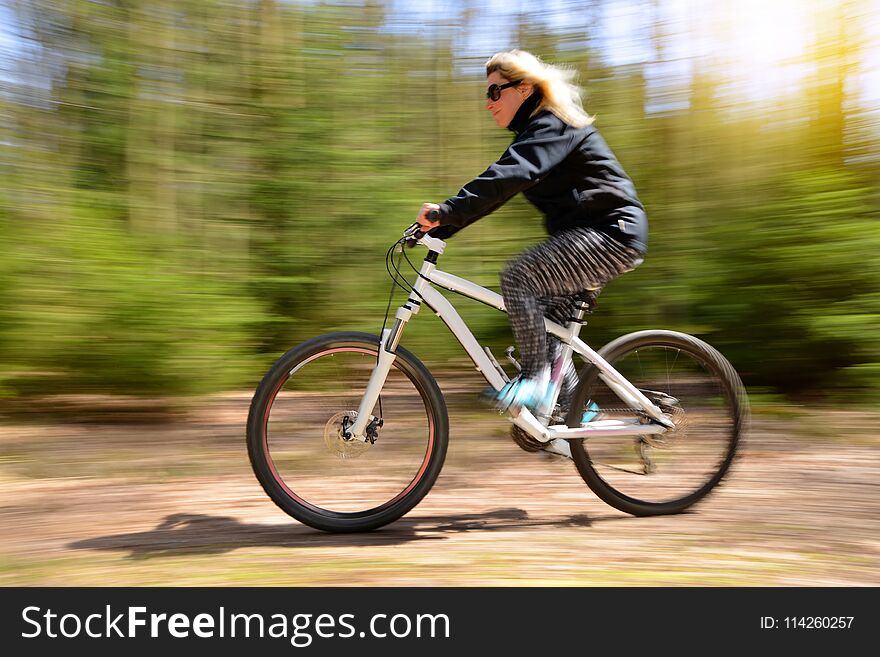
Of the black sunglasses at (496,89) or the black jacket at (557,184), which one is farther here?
the black sunglasses at (496,89)

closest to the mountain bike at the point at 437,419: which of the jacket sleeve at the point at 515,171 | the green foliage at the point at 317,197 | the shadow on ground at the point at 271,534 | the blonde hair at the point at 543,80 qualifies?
the shadow on ground at the point at 271,534

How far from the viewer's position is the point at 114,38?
21.4 feet

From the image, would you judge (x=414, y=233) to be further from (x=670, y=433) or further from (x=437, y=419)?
(x=670, y=433)

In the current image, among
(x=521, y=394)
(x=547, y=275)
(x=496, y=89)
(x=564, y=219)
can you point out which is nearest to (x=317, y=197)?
(x=496, y=89)

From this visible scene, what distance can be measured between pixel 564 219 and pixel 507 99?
592mm

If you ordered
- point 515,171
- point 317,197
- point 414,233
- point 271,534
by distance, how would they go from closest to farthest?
point 515,171, point 414,233, point 271,534, point 317,197

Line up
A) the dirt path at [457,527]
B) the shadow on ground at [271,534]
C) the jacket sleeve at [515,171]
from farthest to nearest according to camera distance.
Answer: the shadow on ground at [271,534] < the jacket sleeve at [515,171] < the dirt path at [457,527]

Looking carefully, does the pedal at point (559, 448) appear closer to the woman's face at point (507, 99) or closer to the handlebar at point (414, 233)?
the handlebar at point (414, 233)

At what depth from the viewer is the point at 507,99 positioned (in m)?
3.67

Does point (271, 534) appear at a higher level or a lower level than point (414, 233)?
lower

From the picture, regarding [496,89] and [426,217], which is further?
[496,89]

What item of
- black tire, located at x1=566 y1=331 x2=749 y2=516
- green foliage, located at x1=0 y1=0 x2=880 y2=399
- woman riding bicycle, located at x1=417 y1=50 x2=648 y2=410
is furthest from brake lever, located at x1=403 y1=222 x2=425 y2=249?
green foliage, located at x1=0 y1=0 x2=880 y2=399

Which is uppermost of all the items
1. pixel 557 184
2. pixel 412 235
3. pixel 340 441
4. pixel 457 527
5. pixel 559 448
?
pixel 557 184

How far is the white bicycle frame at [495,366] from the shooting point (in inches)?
142
